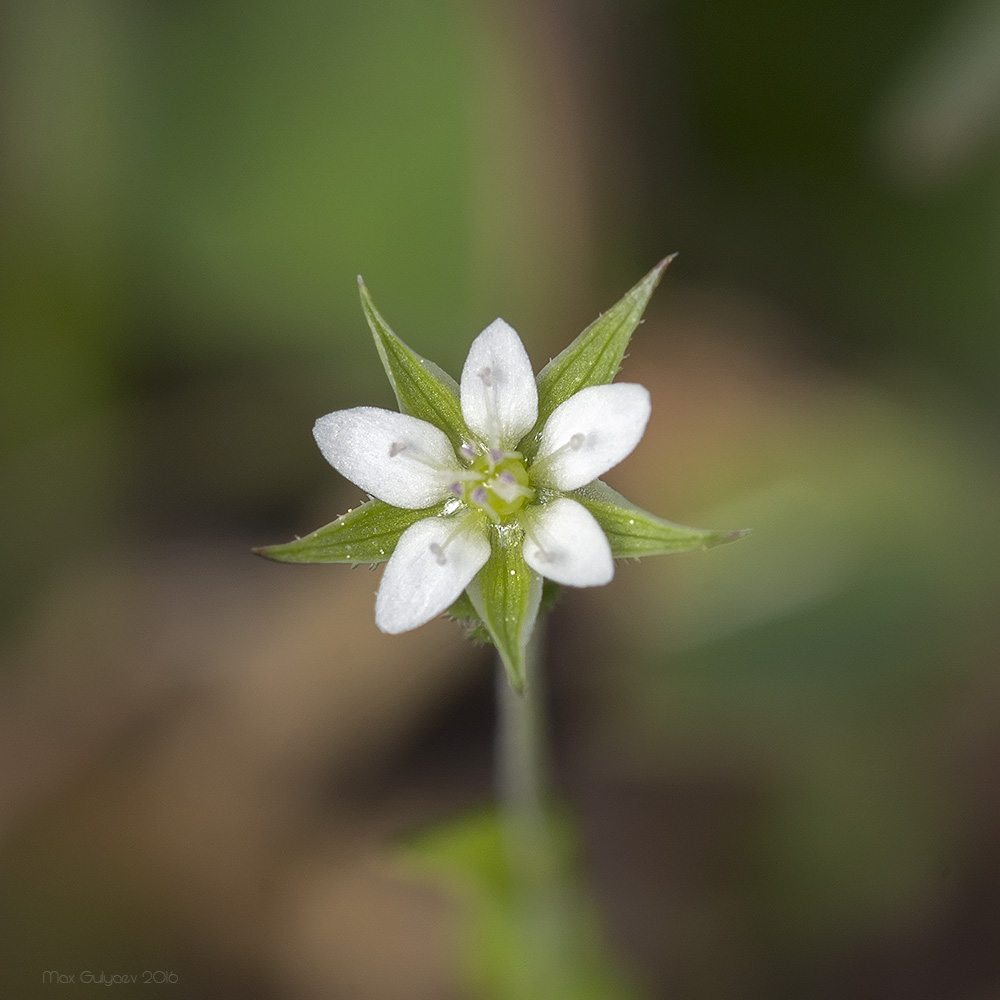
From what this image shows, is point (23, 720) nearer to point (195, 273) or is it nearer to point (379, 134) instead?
point (195, 273)

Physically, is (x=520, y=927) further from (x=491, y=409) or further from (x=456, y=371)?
(x=456, y=371)

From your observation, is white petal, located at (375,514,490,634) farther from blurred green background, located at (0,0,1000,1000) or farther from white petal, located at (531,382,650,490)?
blurred green background, located at (0,0,1000,1000)

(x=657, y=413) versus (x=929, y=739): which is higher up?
(x=657, y=413)

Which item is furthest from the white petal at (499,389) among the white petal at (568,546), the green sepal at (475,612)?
the green sepal at (475,612)

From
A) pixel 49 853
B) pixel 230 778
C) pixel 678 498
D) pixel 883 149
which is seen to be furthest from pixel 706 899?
pixel 883 149

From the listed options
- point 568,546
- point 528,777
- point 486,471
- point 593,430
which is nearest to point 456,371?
point 528,777

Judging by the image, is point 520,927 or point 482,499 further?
point 520,927
